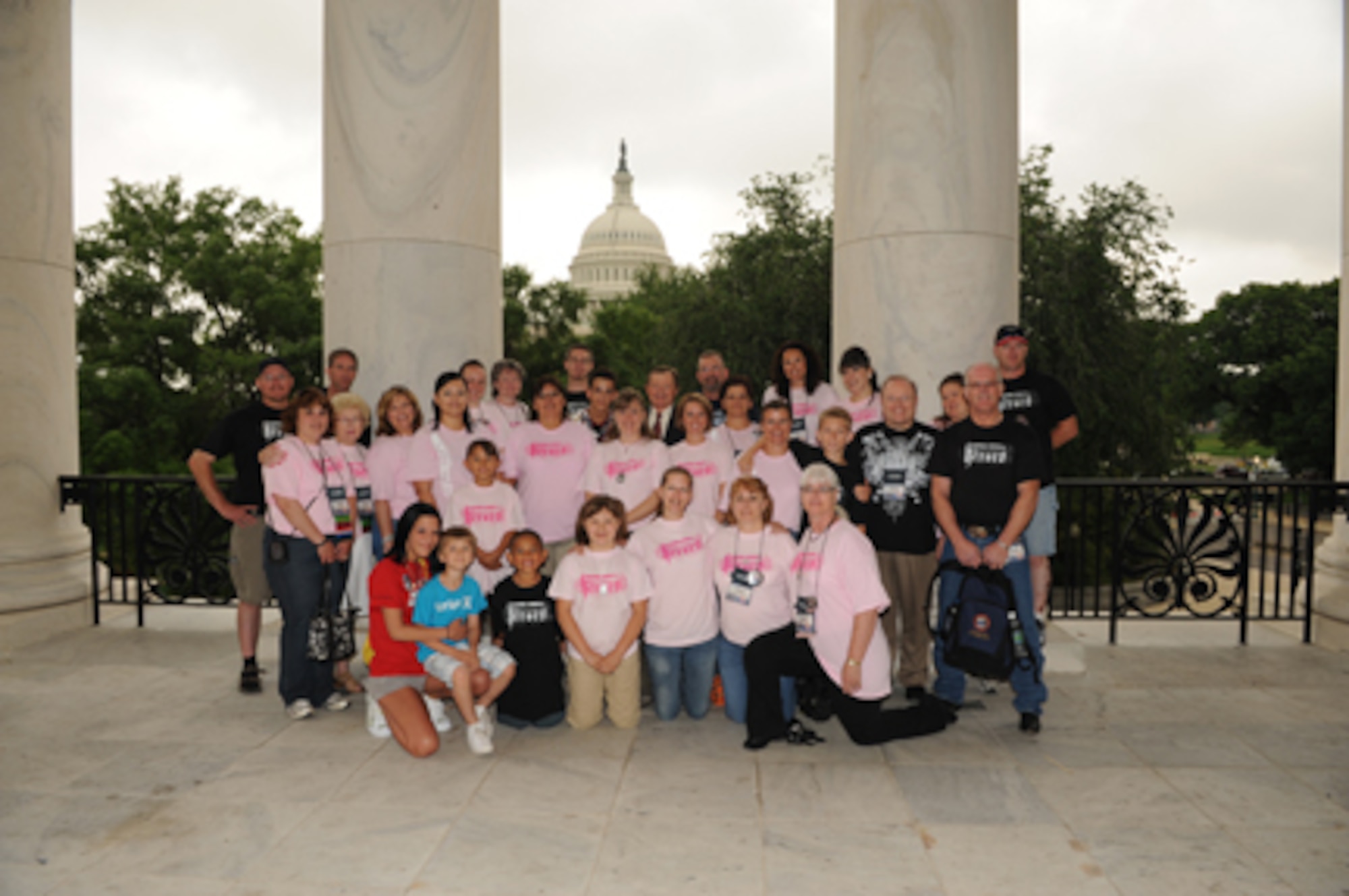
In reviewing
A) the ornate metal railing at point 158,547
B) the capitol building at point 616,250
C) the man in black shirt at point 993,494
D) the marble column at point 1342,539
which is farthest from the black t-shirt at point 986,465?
the capitol building at point 616,250

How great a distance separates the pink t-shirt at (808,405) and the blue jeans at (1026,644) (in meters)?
1.21

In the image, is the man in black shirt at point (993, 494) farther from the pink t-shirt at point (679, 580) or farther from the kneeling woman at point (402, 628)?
the kneeling woman at point (402, 628)

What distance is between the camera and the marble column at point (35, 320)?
8453 mm

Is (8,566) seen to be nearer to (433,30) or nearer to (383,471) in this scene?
(383,471)

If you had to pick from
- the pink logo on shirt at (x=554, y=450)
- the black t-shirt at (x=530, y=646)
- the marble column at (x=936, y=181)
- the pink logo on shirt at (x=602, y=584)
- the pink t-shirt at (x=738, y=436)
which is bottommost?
the black t-shirt at (x=530, y=646)


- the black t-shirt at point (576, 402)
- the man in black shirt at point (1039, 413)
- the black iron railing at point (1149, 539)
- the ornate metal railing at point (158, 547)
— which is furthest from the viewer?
the ornate metal railing at point (158, 547)

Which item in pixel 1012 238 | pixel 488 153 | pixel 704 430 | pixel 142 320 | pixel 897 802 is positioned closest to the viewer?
pixel 897 802

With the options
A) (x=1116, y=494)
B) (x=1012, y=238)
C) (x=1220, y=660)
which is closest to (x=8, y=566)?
(x=1012, y=238)

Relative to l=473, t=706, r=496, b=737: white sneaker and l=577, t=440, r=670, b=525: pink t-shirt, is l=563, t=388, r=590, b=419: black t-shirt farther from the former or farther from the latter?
l=473, t=706, r=496, b=737: white sneaker

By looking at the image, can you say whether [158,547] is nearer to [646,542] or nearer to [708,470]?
[646,542]

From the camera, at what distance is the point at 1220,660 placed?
765cm

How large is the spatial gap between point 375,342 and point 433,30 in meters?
2.43

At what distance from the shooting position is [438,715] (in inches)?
235

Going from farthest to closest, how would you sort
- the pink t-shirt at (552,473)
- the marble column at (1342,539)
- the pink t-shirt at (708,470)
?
the marble column at (1342,539), the pink t-shirt at (552,473), the pink t-shirt at (708,470)
